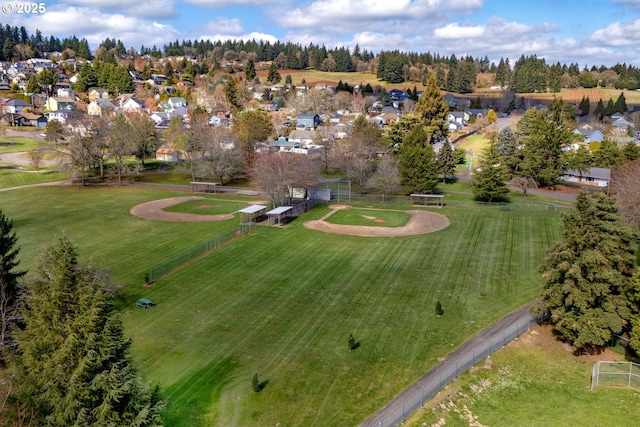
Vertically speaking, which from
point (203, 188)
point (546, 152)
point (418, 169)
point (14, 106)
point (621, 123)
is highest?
point (14, 106)

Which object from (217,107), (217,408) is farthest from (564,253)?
(217,107)

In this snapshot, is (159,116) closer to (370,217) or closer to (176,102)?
(176,102)

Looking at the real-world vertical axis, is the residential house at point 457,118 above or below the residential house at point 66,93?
below

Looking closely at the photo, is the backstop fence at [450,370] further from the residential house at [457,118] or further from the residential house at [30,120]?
the residential house at [30,120]

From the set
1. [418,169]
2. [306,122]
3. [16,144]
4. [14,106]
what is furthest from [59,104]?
[418,169]

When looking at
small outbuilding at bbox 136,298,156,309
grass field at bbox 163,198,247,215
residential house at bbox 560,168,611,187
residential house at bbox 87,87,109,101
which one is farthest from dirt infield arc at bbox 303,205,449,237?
residential house at bbox 87,87,109,101

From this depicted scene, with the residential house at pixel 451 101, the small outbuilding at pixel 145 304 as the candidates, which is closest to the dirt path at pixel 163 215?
the small outbuilding at pixel 145 304

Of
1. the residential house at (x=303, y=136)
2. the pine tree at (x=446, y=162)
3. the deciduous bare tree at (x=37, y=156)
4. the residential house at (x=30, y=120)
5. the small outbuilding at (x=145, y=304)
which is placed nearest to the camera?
the small outbuilding at (x=145, y=304)
